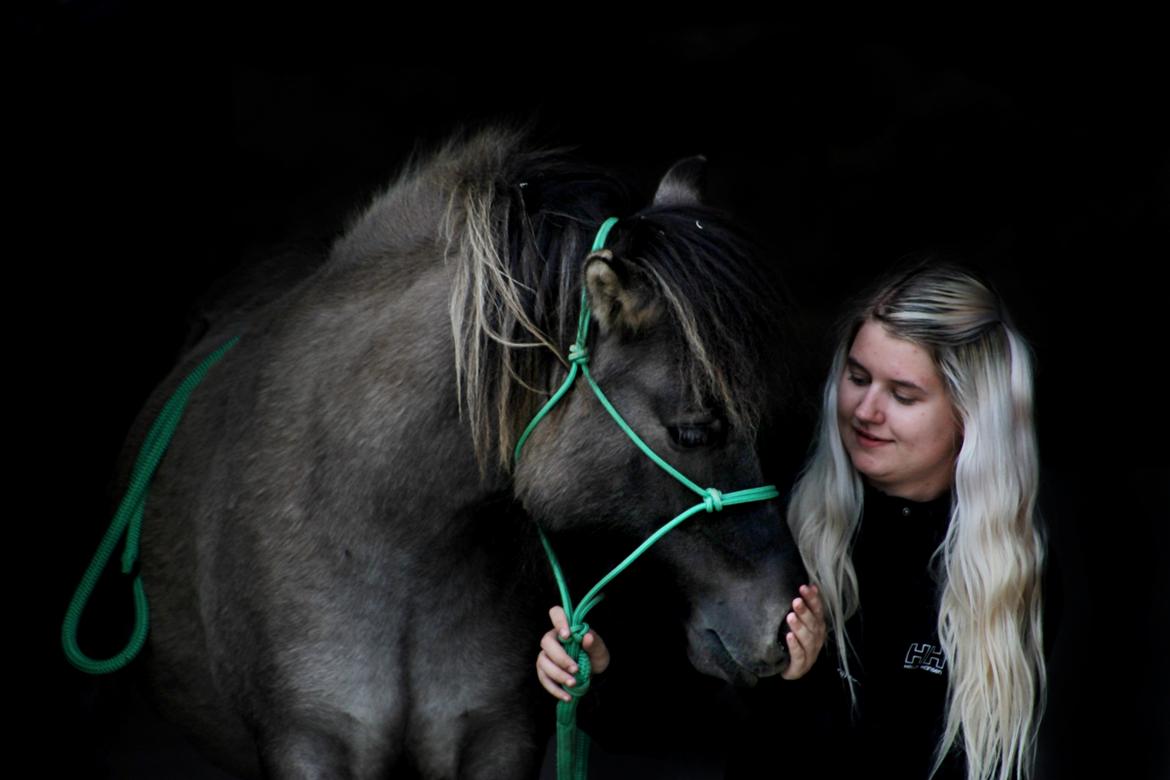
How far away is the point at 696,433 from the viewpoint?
87.4 inches

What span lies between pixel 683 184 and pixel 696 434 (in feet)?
2.10

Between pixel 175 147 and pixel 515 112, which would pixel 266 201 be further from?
pixel 515 112

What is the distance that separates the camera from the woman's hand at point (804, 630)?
226 centimetres

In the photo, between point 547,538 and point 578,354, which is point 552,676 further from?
point 578,354

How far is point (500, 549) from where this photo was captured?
8.38 feet

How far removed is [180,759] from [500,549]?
8.32 ft

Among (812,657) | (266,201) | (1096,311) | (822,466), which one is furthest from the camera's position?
(266,201)

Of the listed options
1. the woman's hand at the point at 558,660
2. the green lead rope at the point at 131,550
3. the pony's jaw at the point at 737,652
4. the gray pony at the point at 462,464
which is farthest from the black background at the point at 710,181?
the pony's jaw at the point at 737,652

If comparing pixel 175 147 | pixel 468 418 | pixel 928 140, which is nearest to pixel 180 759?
pixel 175 147

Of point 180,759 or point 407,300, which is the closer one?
point 407,300

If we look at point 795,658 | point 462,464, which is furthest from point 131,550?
point 795,658

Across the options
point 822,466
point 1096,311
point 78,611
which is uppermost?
point 78,611

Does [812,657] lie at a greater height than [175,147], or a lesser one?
lesser

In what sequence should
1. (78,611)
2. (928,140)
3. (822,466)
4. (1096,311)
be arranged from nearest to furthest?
1. (822,466)
2. (78,611)
3. (1096,311)
4. (928,140)
